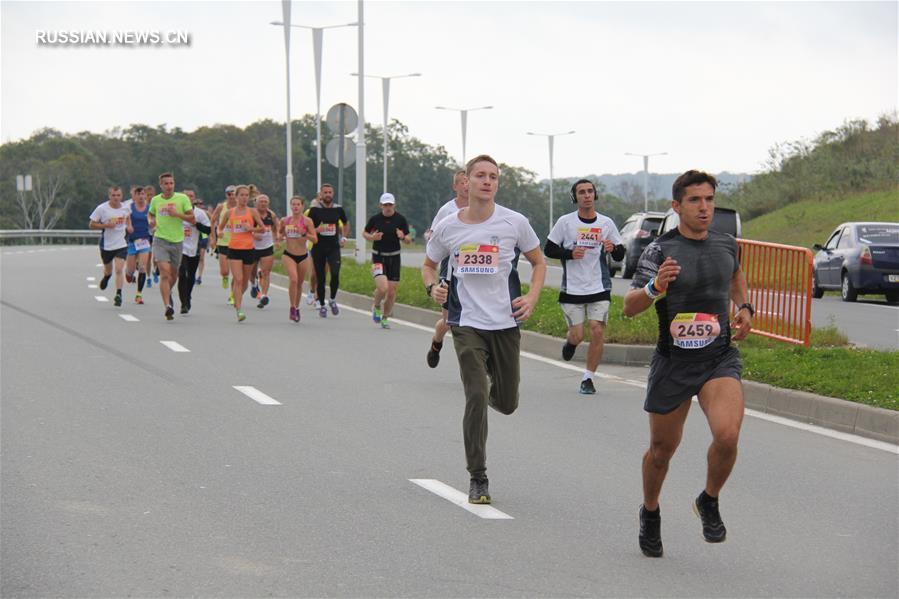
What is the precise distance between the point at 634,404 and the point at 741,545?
17.6 feet

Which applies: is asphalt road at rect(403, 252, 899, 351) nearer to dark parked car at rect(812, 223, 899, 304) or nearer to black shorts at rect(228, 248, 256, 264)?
dark parked car at rect(812, 223, 899, 304)

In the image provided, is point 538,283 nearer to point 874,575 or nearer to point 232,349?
point 874,575

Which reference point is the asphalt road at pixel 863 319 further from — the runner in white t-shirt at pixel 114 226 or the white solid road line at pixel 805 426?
the runner in white t-shirt at pixel 114 226

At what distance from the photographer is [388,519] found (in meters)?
7.60

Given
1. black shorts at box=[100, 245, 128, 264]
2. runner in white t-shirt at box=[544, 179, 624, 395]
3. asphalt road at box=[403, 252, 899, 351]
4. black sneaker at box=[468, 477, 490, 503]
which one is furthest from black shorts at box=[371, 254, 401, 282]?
black sneaker at box=[468, 477, 490, 503]

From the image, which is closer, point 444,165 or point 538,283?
point 538,283

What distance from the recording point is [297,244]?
2228cm

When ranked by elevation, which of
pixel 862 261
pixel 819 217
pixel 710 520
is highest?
pixel 710 520

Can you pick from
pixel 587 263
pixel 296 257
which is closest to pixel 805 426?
pixel 587 263

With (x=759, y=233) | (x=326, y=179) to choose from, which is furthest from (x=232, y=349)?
(x=326, y=179)

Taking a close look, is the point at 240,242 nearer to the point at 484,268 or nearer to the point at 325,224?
the point at 325,224

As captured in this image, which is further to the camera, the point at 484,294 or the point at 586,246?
the point at 586,246

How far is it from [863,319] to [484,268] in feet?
54.5

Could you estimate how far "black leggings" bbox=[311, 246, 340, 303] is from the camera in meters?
22.3
